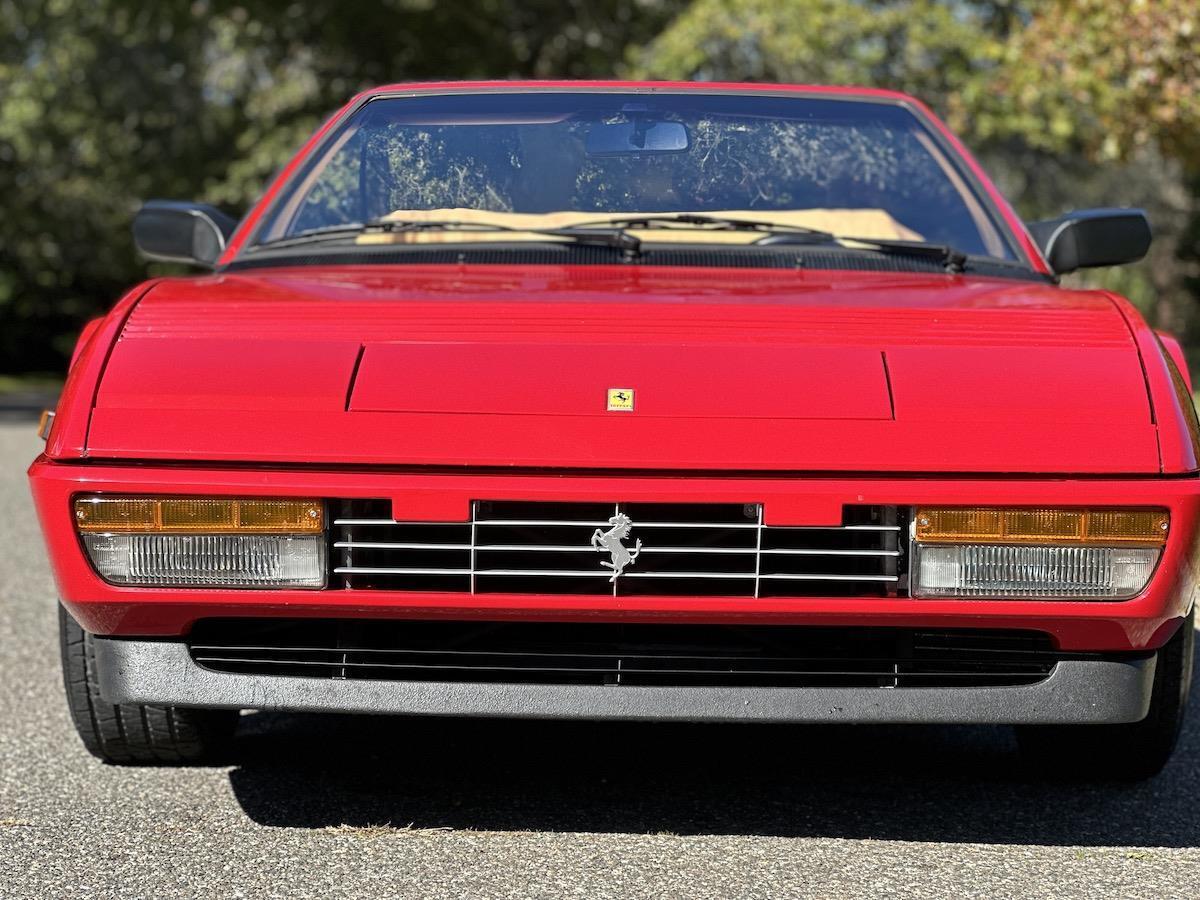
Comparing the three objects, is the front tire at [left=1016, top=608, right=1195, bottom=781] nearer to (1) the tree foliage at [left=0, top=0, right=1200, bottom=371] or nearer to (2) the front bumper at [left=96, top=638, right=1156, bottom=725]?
(2) the front bumper at [left=96, top=638, right=1156, bottom=725]

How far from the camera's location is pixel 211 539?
2.91 metres

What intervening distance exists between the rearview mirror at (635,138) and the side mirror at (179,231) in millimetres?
939

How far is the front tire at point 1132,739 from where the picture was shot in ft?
11.2

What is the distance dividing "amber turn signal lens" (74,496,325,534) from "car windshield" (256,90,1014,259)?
3.91 feet

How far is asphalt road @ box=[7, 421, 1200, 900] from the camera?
2.95m

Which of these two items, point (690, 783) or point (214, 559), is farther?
point (690, 783)

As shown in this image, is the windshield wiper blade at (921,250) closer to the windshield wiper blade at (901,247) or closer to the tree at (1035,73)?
the windshield wiper blade at (901,247)

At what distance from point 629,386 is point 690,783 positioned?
3.16ft

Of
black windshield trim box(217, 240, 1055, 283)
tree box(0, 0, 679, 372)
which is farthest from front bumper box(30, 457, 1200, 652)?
tree box(0, 0, 679, 372)

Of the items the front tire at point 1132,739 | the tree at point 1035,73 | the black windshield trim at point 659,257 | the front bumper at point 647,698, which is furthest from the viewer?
the tree at point 1035,73

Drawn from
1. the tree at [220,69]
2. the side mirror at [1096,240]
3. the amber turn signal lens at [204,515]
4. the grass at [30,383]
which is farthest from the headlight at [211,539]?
the grass at [30,383]

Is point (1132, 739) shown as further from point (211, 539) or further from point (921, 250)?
point (211, 539)

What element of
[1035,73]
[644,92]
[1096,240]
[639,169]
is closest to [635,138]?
[639,169]

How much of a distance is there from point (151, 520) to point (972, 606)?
52.0 inches
